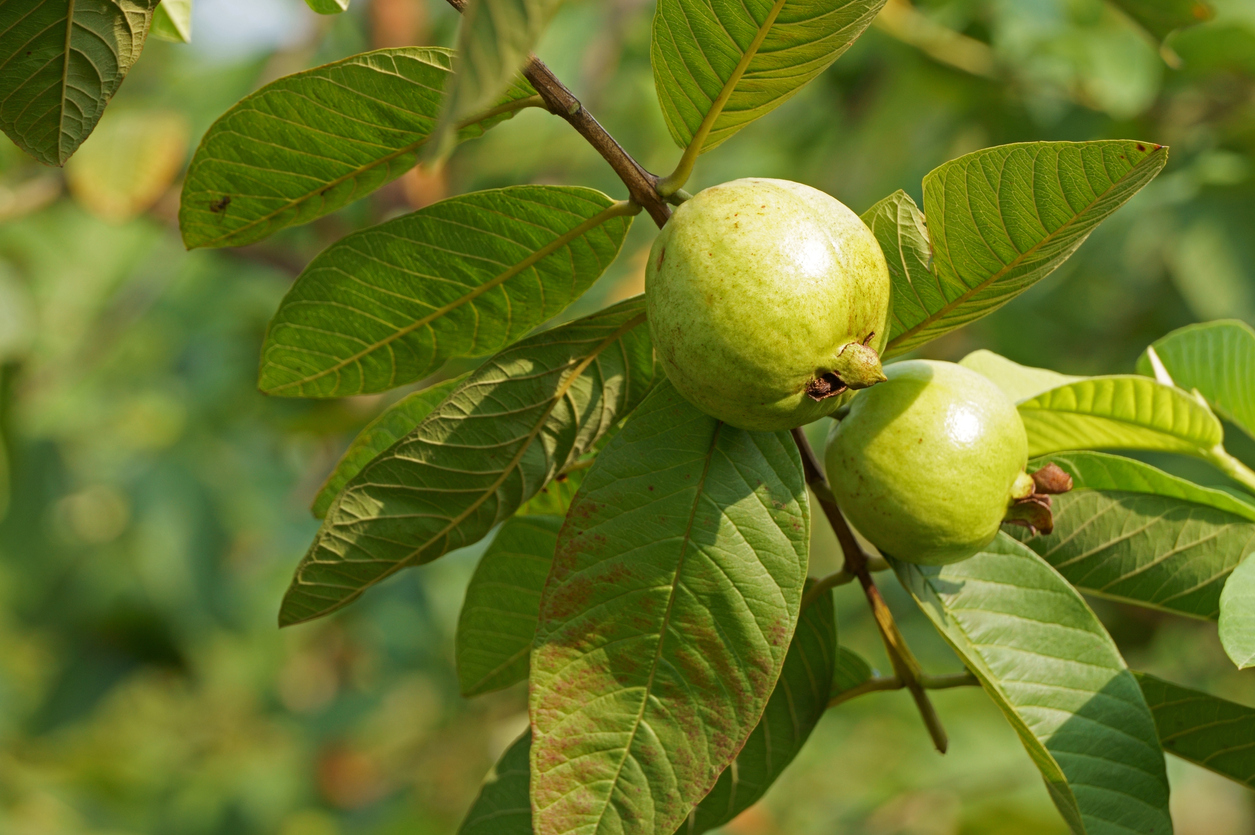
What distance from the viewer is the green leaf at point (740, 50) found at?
2.19ft

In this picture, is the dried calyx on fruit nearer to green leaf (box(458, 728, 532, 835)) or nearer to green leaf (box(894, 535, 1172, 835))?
green leaf (box(894, 535, 1172, 835))

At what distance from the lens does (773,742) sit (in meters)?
0.91

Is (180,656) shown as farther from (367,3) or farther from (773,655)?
(773,655)

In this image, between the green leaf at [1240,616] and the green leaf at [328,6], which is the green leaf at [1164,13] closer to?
the green leaf at [1240,616]

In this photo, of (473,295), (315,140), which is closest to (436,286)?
(473,295)

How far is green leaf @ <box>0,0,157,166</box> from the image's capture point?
72cm

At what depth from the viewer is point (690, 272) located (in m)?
0.63

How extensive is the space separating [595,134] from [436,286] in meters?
0.19

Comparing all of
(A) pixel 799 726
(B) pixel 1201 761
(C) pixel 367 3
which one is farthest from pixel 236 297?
(B) pixel 1201 761

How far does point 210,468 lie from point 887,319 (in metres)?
2.36

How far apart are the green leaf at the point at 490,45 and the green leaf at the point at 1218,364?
800 millimetres

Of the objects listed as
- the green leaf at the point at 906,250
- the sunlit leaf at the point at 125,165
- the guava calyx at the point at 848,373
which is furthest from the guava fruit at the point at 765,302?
the sunlit leaf at the point at 125,165

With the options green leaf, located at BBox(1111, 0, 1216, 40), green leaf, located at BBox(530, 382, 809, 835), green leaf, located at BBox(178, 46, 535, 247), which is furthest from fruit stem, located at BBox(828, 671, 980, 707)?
green leaf, located at BBox(1111, 0, 1216, 40)

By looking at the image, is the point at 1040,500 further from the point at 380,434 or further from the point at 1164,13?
the point at 1164,13
